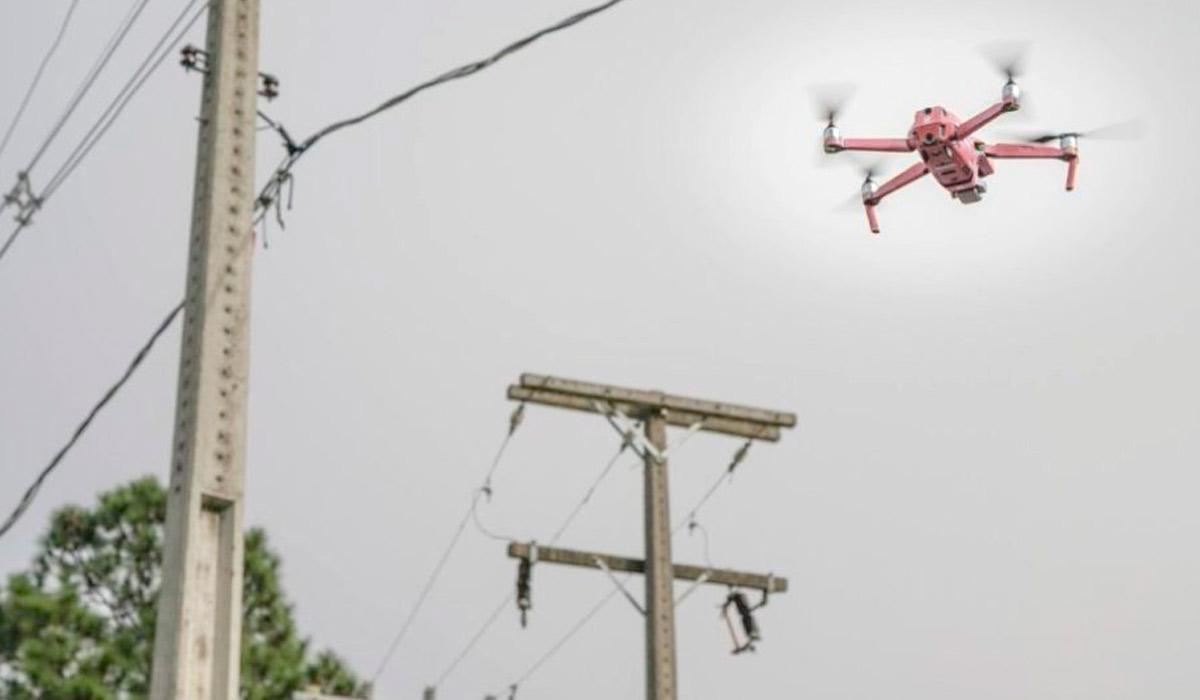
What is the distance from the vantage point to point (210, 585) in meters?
8.84

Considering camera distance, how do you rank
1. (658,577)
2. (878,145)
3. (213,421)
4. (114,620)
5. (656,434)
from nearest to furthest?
1. (213,421)
2. (878,145)
3. (658,577)
4. (656,434)
5. (114,620)

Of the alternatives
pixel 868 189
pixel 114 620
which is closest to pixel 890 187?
pixel 868 189

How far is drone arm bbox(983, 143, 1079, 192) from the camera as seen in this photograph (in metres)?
13.3

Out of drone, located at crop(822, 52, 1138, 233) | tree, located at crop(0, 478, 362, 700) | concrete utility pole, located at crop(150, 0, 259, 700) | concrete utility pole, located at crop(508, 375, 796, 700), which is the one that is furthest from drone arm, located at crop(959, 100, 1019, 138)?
tree, located at crop(0, 478, 362, 700)

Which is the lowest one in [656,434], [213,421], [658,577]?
[213,421]

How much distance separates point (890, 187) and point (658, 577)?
6258mm

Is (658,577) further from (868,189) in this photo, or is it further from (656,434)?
(868,189)

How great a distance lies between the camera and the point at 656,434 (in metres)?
20.5

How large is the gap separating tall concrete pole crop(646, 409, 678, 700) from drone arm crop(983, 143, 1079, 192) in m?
6.91

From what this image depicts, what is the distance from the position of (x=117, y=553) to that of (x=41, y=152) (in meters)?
27.7

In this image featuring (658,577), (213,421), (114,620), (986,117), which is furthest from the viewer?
(114,620)

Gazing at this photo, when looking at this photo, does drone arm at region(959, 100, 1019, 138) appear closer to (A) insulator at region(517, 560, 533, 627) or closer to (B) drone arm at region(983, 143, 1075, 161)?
(B) drone arm at region(983, 143, 1075, 161)

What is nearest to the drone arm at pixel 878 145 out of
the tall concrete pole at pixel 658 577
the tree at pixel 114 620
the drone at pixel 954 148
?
the drone at pixel 954 148

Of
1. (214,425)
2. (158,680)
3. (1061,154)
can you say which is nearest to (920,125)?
(1061,154)
